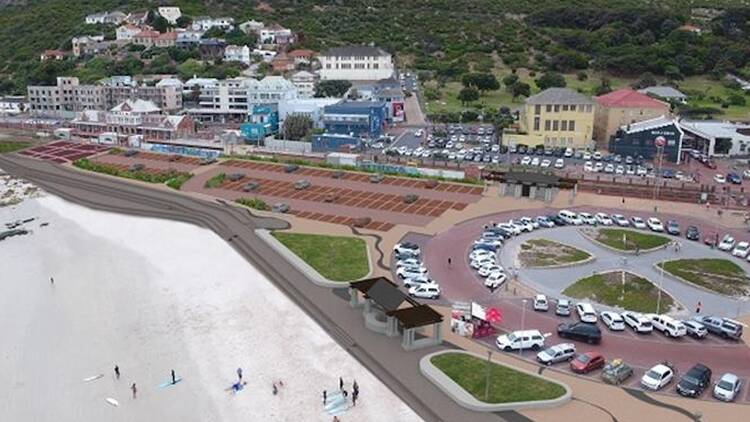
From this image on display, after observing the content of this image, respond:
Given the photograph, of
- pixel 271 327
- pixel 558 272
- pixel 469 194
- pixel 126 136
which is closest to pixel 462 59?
pixel 126 136

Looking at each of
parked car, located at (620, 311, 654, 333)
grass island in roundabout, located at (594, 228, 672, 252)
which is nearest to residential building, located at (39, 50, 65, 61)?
grass island in roundabout, located at (594, 228, 672, 252)

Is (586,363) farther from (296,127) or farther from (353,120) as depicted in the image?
(296,127)

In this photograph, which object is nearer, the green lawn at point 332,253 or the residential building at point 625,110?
the green lawn at point 332,253

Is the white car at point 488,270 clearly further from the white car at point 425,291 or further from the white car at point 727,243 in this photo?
the white car at point 727,243

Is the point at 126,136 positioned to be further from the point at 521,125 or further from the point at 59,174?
the point at 521,125

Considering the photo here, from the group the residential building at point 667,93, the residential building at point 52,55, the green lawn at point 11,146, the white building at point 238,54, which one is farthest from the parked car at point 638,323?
the residential building at point 52,55

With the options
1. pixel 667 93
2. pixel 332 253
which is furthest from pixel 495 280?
pixel 667 93
